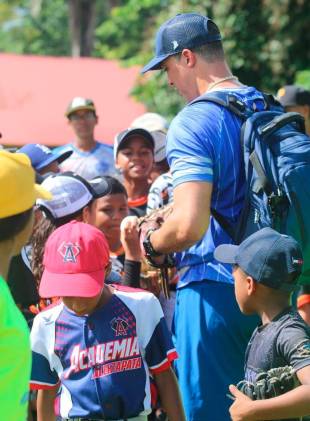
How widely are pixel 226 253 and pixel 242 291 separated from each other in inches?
7.1

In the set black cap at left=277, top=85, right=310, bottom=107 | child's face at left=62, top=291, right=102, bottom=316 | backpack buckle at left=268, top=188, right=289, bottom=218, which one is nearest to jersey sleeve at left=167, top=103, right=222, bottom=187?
backpack buckle at left=268, top=188, right=289, bottom=218

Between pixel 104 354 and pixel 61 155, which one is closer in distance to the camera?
pixel 104 354

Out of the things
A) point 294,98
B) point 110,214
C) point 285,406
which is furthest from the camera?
point 294,98

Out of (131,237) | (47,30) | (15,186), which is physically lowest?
(47,30)

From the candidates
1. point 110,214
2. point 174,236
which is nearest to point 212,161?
point 174,236

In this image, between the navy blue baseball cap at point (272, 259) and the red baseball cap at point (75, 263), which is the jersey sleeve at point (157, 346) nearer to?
the red baseball cap at point (75, 263)

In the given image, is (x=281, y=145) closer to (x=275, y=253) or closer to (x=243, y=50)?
(x=275, y=253)

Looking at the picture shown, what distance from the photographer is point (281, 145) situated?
4332mm

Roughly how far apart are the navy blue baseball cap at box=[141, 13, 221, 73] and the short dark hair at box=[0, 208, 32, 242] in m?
1.73

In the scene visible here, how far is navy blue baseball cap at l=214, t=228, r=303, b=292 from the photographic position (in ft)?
13.0

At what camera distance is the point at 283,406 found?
368 cm

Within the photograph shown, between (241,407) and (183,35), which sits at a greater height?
(183,35)

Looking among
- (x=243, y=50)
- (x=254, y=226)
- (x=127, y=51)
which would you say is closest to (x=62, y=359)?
(x=254, y=226)

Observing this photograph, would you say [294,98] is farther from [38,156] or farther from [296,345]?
[296,345]
